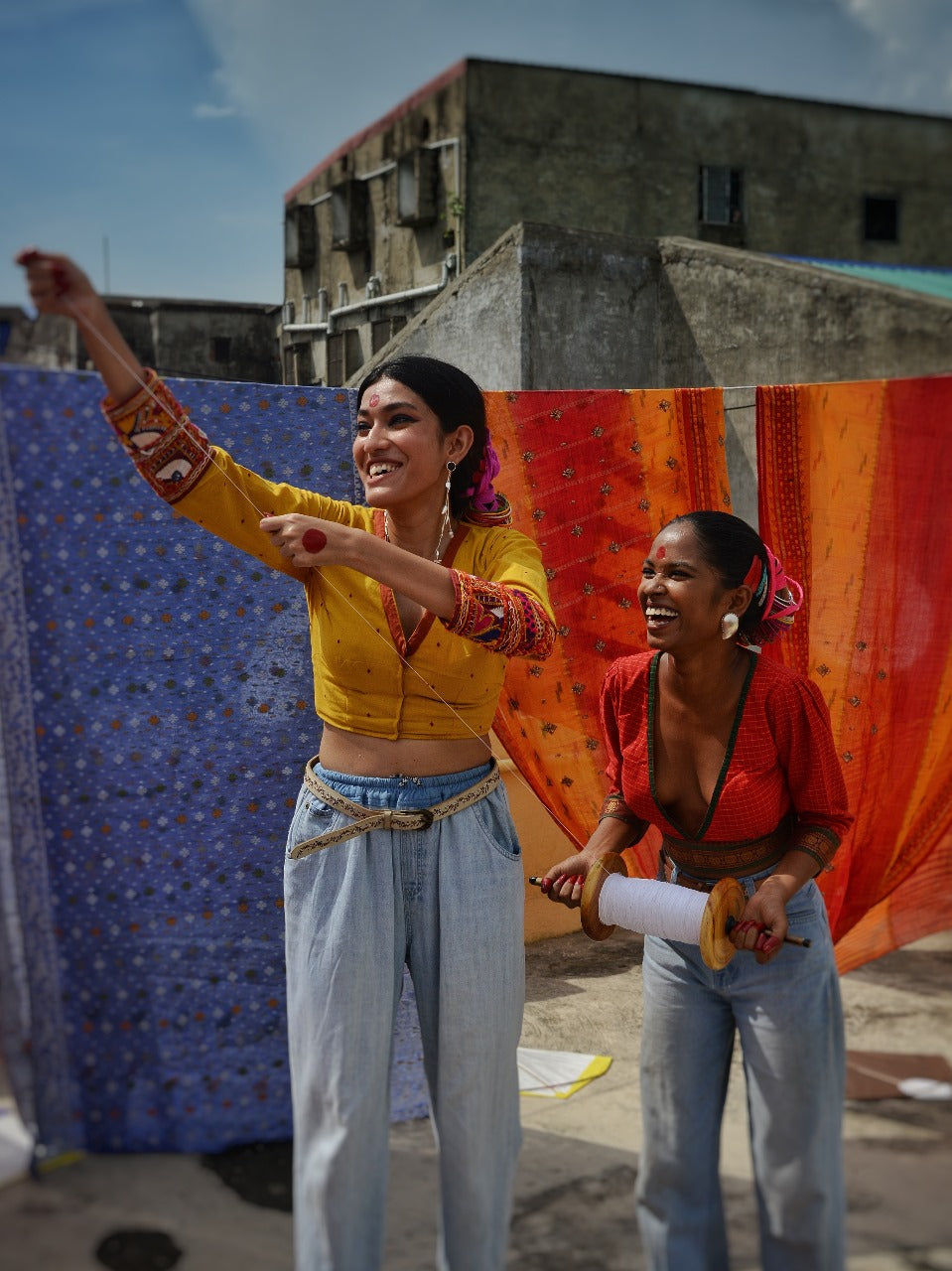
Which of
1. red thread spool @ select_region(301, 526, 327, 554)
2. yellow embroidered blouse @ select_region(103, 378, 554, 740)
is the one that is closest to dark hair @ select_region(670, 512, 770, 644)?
yellow embroidered blouse @ select_region(103, 378, 554, 740)

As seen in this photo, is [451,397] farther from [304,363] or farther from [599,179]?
[599,179]

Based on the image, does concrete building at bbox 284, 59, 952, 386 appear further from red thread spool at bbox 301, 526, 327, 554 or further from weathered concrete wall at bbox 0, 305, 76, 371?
red thread spool at bbox 301, 526, 327, 554

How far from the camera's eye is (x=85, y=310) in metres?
2.04

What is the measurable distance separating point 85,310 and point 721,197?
16.3 metres

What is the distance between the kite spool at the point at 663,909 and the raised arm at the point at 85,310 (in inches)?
46.3

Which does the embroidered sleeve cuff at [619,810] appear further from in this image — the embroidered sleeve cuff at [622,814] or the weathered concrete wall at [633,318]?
the weathered concrete wall at [633,318]

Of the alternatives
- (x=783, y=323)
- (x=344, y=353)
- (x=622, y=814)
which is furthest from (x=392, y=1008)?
(x=344, y=353)

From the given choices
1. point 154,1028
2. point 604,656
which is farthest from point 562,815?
point 154,1028

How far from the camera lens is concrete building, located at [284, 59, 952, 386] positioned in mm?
14992

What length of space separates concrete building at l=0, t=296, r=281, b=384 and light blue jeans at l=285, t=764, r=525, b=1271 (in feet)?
2.92

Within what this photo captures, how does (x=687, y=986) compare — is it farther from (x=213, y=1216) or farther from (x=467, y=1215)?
(x=213, y=1216)

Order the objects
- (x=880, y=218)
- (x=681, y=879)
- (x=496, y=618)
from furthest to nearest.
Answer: (x=880, y=218)
(x=681, y=879)
(x=496, y=618)

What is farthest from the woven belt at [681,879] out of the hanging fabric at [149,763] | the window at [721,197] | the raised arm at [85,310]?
the window at [721,197]

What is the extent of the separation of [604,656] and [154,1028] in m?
1.49
